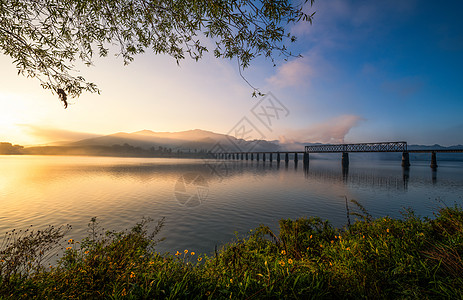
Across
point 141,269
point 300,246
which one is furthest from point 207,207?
point 141,269

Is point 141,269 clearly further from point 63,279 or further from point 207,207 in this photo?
point 207,207

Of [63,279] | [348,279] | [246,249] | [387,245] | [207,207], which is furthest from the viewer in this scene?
[207,207]

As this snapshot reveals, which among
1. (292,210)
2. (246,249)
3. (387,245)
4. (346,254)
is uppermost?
(387,245)

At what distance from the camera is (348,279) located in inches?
171

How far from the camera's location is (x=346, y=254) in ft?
18.9

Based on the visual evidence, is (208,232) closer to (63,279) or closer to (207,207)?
(207,207)

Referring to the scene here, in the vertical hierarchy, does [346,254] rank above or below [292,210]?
above

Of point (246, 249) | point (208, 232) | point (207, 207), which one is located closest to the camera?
point (246, 249)

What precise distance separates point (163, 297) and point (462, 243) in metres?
7.90

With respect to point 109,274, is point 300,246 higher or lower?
lower

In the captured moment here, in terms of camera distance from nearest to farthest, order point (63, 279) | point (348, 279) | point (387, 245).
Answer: point (63, 279) → point (348, 279) → point (387, 245)

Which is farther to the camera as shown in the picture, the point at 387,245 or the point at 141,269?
the point at 387,245

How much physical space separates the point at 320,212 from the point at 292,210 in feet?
7.21

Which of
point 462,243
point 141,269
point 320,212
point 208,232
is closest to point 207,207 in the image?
point 208,232
